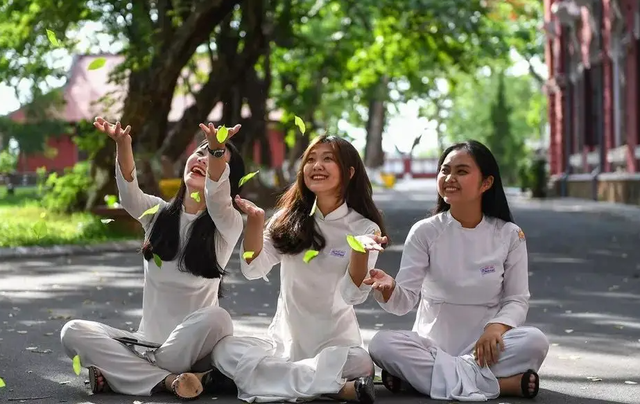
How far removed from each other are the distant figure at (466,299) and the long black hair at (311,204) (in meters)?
0.31

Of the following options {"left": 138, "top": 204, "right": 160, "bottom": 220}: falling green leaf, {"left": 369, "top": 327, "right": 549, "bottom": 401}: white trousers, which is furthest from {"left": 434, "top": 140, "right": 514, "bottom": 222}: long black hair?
{"left": 138, "top": 204, "right": 160, "bottom": 220}: falling green leaf

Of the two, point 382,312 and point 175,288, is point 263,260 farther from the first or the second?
point 382,312

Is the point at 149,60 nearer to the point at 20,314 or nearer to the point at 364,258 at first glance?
the point at 20,314

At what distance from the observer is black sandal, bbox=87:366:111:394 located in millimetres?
6660

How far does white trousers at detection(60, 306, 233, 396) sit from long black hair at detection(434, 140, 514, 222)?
1.32m

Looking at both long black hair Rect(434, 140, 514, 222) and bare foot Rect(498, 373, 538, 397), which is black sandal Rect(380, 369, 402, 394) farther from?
long black hair Rect(434, 140, 514, 222)

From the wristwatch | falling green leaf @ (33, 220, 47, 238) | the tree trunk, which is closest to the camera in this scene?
the wristwatch

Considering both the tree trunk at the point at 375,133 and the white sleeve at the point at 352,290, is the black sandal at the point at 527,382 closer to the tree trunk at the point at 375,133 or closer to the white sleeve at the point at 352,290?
the white sleeve at the point at 352,290

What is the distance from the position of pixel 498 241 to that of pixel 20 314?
5497 millimetres

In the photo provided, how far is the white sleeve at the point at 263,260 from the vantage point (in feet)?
21.3

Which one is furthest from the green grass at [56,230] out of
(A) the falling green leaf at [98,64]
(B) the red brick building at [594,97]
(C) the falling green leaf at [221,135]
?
(B) the red brick building at [594,97]

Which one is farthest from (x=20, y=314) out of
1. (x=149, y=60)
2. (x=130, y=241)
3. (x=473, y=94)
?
(x=473, y=94)

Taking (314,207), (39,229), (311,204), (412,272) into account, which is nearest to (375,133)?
(39,229)

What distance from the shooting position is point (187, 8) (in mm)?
22922
